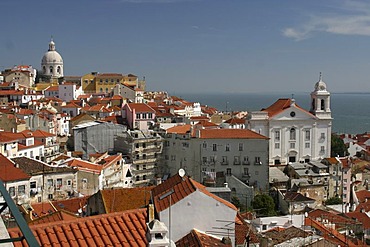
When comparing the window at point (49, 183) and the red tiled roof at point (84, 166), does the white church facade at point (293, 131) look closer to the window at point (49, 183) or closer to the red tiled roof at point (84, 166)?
the red tiled roof at point (84, 166)

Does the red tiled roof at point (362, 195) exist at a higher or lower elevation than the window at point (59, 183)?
lower

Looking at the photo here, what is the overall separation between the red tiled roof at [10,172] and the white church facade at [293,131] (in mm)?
19022

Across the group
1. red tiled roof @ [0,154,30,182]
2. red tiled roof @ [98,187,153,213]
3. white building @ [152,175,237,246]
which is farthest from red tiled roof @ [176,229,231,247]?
red tiled roof @ [0,154,30,182]

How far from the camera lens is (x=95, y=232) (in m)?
4.42

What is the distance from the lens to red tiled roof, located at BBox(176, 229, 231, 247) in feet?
16.6

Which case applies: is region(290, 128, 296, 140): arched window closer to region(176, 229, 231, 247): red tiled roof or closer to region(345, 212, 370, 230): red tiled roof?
region(345, 212, 370, 230): red tiled roof

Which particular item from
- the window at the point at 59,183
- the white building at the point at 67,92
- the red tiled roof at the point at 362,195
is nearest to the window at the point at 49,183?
the window at the point at 59,183

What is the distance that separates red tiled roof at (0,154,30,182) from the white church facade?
1902 centimetres

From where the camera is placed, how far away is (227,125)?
37.0 m

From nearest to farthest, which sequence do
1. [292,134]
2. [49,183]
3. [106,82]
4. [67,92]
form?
1. [49,183]
2. [292,134]
3. [67,92]
4. [106,82]

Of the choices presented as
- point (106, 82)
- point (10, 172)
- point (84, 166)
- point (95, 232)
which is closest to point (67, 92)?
point (106, 82)

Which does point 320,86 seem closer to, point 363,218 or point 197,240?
point 363,218

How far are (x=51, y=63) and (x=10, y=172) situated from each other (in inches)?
1938

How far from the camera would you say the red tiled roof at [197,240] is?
5.06m
